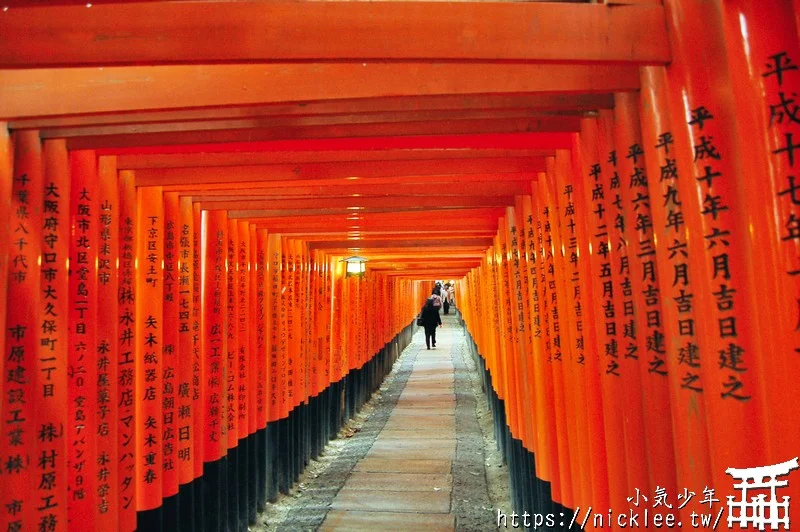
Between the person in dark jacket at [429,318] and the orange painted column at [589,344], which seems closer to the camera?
the orange painted column at [589,344]

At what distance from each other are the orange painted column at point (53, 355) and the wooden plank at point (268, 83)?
500 millimetres

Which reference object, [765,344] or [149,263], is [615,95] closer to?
[765,344]

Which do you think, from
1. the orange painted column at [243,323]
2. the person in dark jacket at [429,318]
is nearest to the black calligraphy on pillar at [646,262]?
the orange painted column at [243,323]

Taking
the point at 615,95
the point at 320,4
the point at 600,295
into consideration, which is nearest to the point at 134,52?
the point at 320,4

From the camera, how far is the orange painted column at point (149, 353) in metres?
4.06

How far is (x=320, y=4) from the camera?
6.98 ft

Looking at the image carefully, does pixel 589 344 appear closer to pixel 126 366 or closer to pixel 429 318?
pixel 126 366

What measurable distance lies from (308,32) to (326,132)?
1127 mm

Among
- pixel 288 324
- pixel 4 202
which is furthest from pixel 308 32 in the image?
pixel 288 324

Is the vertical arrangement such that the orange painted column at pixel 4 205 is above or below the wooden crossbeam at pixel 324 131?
below

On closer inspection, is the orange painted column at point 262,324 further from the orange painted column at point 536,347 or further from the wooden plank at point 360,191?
the orange painted column at point 536,347

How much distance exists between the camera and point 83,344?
327 centimetres

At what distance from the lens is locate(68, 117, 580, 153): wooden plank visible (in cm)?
316

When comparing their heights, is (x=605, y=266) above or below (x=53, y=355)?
above
